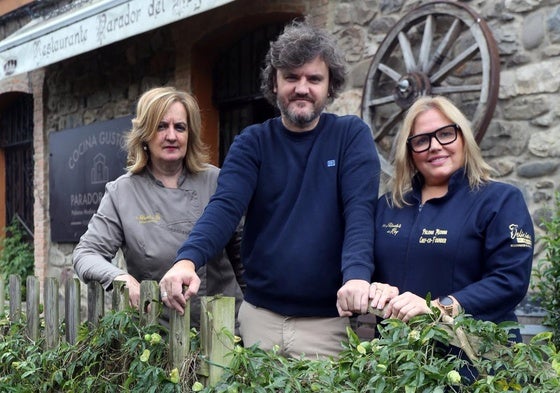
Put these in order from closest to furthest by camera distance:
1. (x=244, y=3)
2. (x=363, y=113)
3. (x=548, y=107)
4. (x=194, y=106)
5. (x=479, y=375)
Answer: (x=479, y=375)
(x=194, y=106)
(x=548, y=107)
(x=363, y=113)
(x=244, y=3)

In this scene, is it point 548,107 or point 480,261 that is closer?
point 480,261

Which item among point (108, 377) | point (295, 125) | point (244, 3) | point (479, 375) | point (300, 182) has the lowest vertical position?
point (108, 377)

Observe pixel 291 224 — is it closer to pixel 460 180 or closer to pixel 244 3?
pixel 460 180

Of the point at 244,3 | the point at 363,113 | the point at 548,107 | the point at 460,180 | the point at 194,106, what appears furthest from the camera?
the point at 244,3

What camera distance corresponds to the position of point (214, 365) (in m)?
2.16

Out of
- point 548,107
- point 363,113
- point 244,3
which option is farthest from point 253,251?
point 244,3

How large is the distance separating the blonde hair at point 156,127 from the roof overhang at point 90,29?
2.58 meters

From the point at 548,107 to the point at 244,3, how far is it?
9.12 feet

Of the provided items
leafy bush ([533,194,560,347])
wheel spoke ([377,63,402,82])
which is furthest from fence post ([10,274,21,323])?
wheel spoke ([377,63,402,82])

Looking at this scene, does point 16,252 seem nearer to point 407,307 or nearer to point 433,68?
point 433,68

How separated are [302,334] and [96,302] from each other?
0.77 metres

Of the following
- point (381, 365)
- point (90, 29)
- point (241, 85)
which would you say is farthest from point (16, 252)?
point (381, 365)

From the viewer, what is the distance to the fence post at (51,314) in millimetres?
3098

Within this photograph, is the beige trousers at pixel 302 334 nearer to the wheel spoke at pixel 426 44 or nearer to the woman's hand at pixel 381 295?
the woman's hand at pixel 381 295
